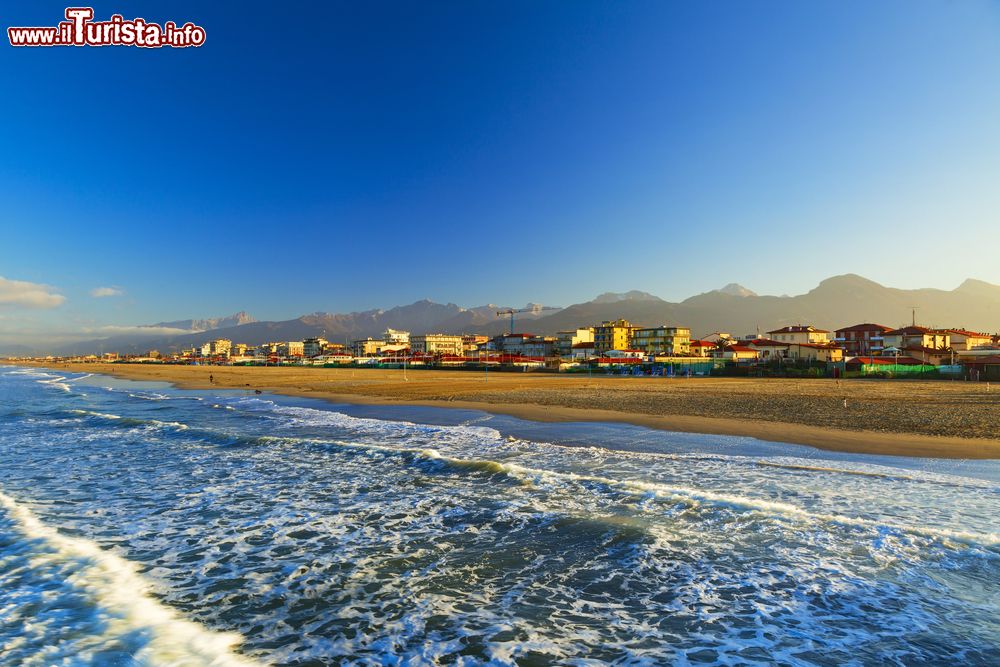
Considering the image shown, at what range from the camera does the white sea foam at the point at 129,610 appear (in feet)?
14.1

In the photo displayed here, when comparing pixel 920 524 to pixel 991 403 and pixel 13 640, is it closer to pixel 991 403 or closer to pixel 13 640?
pixel 13 640

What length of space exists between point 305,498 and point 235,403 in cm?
2356

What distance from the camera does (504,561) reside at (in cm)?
614

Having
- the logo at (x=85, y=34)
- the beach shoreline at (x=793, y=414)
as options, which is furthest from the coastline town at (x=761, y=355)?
the logo at (x=85, y=34)

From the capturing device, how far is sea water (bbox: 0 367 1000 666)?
4406mm

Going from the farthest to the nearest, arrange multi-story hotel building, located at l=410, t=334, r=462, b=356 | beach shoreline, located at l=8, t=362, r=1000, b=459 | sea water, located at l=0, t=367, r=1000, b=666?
multi-story hotel building, located at l=410, t=334, r=462, b=356 → beach shoreline, located at l=8, t=362, r=1000, b=459 → sea water, located at l=0, t=367, r=1000, b=666

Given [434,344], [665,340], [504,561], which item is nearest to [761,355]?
[665,340]

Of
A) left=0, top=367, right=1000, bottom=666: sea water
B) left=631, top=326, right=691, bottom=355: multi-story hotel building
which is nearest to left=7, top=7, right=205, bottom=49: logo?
left=0, top=367, right=1000, bottom=666: sea water

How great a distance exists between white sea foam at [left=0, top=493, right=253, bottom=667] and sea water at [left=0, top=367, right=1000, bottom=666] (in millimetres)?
28

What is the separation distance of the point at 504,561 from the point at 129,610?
3965 mm

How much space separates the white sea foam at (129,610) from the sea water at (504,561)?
0.09 feet

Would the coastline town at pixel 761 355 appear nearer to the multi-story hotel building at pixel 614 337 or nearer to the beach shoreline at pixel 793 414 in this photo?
the multi-story hotel building at pixel 614 337

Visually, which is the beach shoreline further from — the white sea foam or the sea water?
the white sea foam

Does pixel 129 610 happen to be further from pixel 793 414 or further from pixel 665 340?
pixel 665 340
